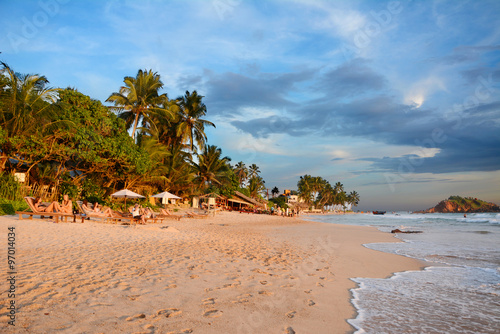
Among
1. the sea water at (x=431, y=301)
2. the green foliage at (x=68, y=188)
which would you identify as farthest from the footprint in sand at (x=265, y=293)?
the green foliage at (x=68, y=188)

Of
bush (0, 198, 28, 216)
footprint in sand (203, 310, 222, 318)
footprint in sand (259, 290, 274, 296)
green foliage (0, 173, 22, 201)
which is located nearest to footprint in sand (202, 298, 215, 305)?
footprint in sand (203, 310, 222, 318)

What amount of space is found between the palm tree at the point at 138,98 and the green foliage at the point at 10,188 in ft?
38.7

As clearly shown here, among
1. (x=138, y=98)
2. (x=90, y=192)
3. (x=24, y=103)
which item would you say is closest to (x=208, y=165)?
(x=138, y=98)

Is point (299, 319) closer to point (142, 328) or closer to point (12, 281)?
point (142, 328)

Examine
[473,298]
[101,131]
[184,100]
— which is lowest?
[473,298]

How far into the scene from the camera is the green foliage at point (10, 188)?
14012mm

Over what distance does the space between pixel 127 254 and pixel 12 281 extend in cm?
262

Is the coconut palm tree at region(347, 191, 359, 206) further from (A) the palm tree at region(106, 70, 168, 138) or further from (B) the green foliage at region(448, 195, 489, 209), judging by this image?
(A) the palm tree at region(106, 70, 168, 138)

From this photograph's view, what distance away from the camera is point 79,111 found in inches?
694

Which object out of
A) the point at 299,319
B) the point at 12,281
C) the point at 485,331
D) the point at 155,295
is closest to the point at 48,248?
the point at 12,281

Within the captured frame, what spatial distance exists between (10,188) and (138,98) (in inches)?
548

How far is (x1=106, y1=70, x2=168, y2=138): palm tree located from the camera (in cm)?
2588

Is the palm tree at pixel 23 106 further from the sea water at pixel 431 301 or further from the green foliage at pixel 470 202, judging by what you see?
the green foliage at pixel 470 202

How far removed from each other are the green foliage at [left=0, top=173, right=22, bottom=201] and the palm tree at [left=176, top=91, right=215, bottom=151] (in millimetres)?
17341
